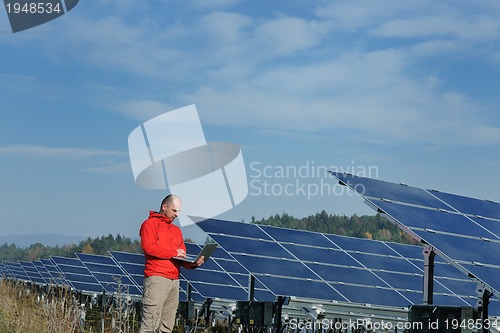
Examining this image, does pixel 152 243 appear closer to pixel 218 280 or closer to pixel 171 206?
pixel 171 206

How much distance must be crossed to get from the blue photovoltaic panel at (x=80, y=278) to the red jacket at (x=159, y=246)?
79.7 feet

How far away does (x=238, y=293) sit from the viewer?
833 inches

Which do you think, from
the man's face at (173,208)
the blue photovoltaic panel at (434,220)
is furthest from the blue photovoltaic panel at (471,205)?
the man's face at (173,208)

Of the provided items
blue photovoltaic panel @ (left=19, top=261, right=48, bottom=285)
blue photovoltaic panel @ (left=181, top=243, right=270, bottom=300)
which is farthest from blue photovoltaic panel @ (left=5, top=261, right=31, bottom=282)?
blue photovoltaic panel @ (left=181, top=243, right=270, bottom=300)

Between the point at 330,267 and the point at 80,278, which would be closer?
the point at 330,267

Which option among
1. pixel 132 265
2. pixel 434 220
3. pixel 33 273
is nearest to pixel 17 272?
pixel 33 273

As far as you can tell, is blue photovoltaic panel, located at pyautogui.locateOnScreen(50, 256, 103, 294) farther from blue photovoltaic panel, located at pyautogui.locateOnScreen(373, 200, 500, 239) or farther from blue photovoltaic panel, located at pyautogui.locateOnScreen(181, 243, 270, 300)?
blue photovoltaic panel, located at pyautogui.locateOnScreen(373, 200, 500, 239)

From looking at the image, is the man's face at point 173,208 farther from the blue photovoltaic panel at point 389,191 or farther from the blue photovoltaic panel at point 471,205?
the blue photovoltaic panel at point 471,205

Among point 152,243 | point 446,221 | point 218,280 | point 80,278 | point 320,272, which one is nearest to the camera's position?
point 152,243

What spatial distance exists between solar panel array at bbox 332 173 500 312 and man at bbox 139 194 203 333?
9.59ft

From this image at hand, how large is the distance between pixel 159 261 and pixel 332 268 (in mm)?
7708

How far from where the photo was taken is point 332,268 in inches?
651

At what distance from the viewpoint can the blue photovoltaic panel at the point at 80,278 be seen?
1383 inches

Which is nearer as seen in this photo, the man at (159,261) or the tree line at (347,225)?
the man at (159,261)
